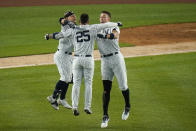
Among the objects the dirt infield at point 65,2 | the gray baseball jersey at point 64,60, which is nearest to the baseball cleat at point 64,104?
the gray baseball jersey at point 64,60

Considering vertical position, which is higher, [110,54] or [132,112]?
[110,54]

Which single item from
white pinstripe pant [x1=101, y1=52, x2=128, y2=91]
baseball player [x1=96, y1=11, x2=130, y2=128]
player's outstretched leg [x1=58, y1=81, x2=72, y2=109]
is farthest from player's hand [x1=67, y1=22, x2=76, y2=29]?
player's outstretched leg [x1=58, y1=81, x2=72, y2=109]

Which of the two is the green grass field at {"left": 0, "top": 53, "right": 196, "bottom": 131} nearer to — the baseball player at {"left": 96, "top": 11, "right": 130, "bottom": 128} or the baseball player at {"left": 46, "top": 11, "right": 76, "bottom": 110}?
the baseball player at {"left": 46, "top": 11, "right": 76, "bottom": 110}

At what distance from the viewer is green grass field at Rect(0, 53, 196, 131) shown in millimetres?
11398

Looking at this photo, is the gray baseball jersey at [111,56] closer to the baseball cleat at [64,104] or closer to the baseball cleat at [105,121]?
the baseball cleat at [105,121]

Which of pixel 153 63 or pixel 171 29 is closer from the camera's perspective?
pixel 153 63

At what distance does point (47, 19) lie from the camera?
30750 mm

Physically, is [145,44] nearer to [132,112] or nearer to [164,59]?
[164,59]

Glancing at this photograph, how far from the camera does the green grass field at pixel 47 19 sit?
2313 centimetres

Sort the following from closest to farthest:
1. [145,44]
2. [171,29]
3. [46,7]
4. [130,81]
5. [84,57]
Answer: [84,57], [130,81], [145,44], [171,29], [46,7]

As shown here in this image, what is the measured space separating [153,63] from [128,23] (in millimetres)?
10544

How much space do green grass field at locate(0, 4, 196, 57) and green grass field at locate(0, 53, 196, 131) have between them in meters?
4.81

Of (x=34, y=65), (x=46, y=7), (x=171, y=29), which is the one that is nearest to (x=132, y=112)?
(x=34, y=65)

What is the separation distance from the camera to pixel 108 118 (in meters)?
11.3
